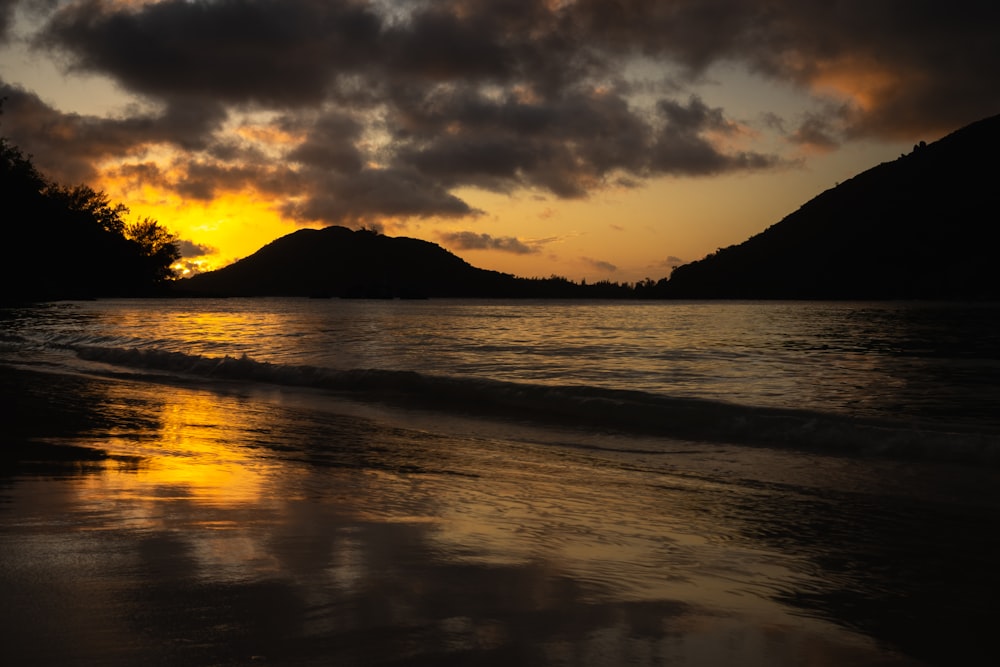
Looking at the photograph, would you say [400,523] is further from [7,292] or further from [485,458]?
[7,292]

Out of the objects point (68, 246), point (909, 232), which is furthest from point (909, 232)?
point (68, 246)

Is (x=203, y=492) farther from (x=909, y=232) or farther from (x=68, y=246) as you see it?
(x=909, y=232)

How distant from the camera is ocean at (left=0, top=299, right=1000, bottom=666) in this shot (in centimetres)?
→ 330

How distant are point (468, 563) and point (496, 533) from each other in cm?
74

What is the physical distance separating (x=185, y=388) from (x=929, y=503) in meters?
13.8

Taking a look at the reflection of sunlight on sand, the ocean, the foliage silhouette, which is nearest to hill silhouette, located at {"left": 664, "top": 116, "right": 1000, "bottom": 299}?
the foliage silhouette

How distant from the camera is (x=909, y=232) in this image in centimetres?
16738

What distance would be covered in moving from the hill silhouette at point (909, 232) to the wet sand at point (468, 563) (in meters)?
171

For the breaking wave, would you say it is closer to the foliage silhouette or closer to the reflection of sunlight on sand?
the reflection of sunlight on sand

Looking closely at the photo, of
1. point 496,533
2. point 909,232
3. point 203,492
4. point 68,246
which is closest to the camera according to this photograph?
point 496,533

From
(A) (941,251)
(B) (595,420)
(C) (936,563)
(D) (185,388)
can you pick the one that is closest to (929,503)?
(C) (936,563)

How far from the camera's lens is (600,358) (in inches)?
1007

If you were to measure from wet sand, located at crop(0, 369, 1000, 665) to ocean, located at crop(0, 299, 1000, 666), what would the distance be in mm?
20

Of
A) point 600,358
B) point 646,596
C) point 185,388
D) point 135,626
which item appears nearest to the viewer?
point 135,626
